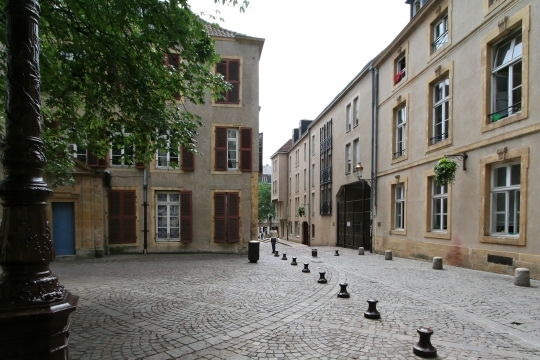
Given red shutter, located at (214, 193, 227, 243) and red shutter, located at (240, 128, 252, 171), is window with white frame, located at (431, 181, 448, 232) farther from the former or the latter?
red shutter, located at (214, 193, 227, 243)

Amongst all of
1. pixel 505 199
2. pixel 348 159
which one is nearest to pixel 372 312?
pixel 505 199

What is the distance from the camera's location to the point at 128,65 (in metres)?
6.12

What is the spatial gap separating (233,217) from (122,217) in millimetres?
4863

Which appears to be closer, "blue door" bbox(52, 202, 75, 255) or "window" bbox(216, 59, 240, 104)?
"blue door" bbox(52, 202, 75, 255)

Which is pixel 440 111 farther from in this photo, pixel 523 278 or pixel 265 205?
pixel 265 205

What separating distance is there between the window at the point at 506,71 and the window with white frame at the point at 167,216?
12436 mm

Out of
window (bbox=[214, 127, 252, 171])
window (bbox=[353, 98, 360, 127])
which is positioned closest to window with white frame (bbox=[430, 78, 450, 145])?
window (bbox=[214, 127, 252, 171])

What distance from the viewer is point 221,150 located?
1556 cm

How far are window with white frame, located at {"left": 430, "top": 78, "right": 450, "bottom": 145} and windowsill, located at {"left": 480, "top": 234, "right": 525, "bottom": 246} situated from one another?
4.23 meters

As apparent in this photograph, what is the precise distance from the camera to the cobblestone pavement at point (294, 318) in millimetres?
3816

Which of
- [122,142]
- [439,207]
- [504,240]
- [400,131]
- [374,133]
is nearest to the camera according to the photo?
[122,142]

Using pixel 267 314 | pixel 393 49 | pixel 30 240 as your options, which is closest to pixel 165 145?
pixel 267 314

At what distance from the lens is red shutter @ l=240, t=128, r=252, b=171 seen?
51.3 ft

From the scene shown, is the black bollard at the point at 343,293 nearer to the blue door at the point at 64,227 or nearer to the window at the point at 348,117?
the blue door at the point at 64,227
